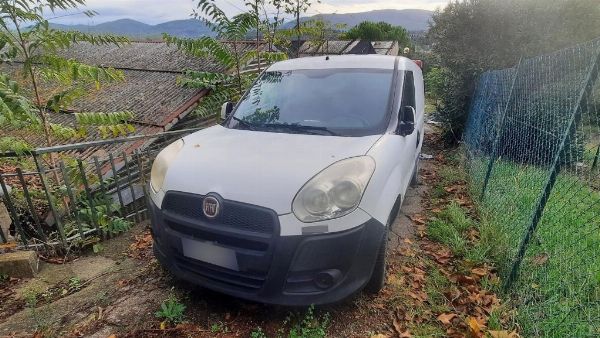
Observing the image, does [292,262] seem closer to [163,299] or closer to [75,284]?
[163,299]

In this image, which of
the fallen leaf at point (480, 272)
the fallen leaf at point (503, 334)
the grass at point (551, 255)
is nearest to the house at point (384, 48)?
the grass at point (551, 255)

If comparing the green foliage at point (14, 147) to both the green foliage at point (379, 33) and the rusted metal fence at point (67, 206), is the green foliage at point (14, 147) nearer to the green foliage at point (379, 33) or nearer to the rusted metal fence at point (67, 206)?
the rusted metal fence at point (67, 206)

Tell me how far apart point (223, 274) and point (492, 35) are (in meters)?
9.85

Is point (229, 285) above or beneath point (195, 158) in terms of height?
beneath

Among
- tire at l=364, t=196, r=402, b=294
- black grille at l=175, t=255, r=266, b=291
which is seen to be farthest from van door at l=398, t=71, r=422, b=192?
black grille at l=175, t=255, r=266, b=291

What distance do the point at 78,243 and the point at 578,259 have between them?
488 cm

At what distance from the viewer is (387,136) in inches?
120

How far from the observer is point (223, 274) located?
2.49 metres

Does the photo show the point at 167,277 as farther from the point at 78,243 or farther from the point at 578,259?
the point at 578,259

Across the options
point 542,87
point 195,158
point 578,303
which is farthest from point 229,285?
point 542,87

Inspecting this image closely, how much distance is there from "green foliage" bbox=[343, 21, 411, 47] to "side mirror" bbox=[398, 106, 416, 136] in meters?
36.5

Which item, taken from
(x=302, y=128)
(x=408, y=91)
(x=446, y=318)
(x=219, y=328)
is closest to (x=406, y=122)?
(x=408, y=91)

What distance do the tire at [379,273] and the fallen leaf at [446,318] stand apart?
1.64ft

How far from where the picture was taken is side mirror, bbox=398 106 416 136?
3334 millimetres
